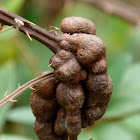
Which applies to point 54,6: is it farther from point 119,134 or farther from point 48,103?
point 48,103

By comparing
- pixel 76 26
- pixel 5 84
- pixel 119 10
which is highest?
pixel 119 10

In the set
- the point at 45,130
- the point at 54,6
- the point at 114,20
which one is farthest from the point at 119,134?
the point at 54,6

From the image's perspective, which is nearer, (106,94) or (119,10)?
(106,94)

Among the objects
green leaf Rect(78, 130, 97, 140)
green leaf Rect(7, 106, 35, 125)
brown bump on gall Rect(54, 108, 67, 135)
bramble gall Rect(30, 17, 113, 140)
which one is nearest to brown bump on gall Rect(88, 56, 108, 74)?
bramble gall Rect(30, 17, 113, 140)

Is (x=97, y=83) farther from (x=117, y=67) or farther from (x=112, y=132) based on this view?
(x=117, y=67)

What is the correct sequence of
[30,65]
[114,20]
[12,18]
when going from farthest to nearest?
[114,20] → [30,65] → [12,18]

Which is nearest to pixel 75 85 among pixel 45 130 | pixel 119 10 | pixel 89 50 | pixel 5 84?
pixel 89 50
